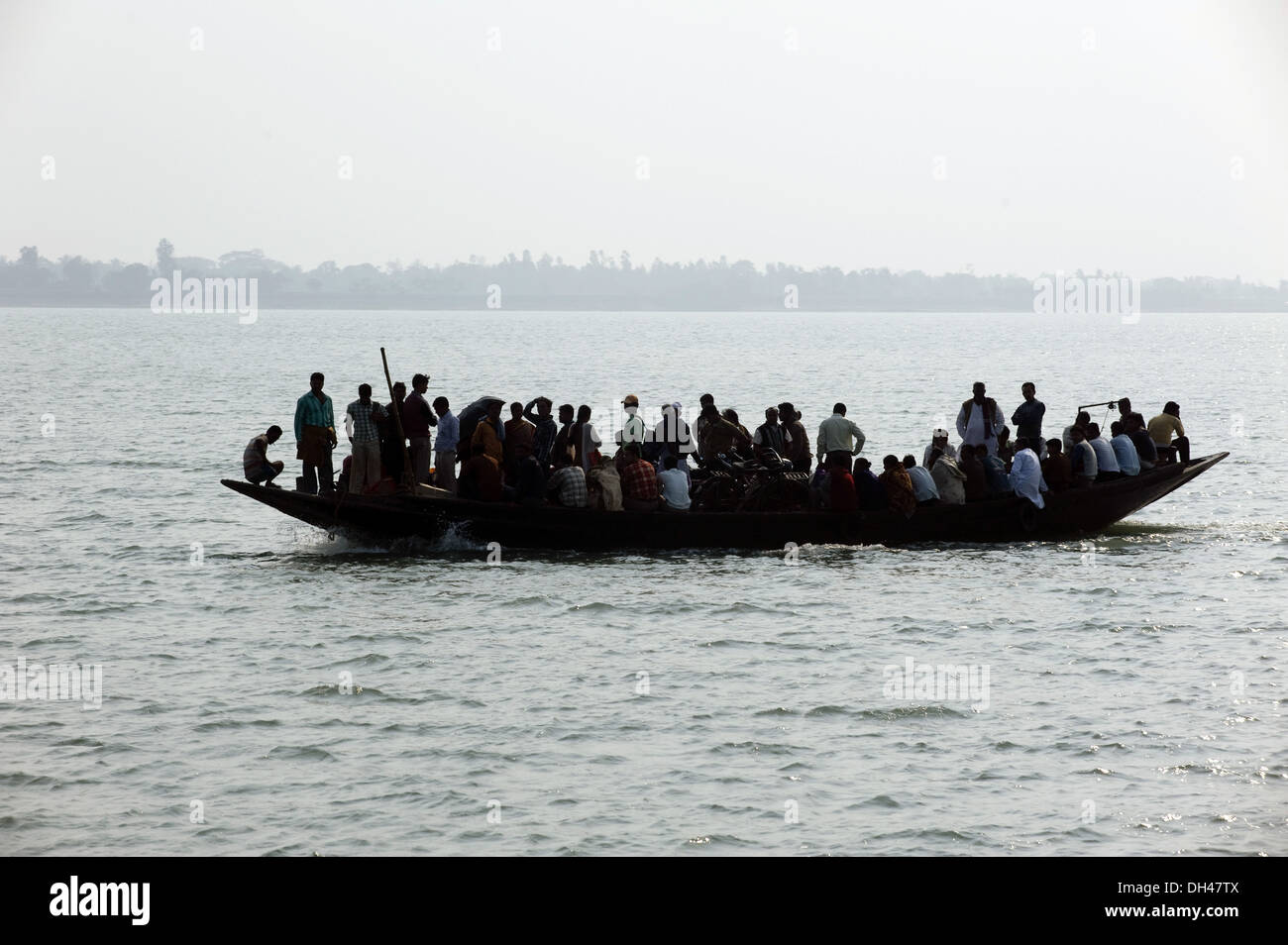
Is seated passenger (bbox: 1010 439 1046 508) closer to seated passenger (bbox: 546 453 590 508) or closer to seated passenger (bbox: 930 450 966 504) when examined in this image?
seated passenger (bbox: 930 450 966 504)

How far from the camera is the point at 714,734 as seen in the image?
534 inches

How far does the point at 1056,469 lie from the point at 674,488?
581 centimetres

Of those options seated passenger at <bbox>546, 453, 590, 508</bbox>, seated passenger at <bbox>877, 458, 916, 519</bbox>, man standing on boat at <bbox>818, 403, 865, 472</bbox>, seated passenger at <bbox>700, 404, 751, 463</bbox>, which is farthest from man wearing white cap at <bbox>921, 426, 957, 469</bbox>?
seated passenger at <bbox>546, 453, 590, 508</bbox>

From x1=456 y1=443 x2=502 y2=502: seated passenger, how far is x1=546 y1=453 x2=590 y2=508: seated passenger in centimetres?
72

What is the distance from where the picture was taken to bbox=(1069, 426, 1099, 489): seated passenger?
2147cm

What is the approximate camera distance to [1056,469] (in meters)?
21.5

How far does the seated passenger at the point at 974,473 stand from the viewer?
2077cm

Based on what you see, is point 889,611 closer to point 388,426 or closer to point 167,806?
point 388,426

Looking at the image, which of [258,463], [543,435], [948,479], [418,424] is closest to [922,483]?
[948,479]

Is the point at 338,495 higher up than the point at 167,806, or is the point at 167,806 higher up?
the point at 338,495
